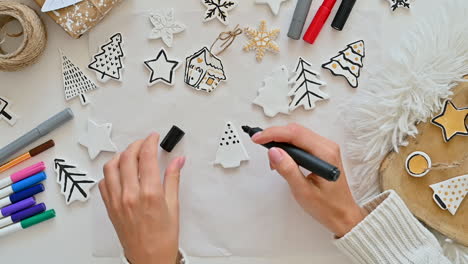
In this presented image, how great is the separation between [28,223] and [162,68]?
34 centimetres

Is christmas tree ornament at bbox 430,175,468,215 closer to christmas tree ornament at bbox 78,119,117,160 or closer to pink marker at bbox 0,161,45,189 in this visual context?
christmas tree ornament at bbox 78,119,117,160

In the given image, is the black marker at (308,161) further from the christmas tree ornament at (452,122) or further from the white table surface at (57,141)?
the christmas tree ornament at (452,122)

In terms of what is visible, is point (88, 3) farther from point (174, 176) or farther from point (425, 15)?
point (425, 15)

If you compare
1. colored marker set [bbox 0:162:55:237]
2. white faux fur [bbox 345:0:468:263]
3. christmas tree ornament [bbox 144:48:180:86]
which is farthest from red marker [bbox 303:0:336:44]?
colored marker set [bbox 0:162:55:237]

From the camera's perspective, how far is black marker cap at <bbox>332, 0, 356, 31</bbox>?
28.8 inches

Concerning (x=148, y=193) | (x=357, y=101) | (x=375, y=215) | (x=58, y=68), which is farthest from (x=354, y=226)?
(x=58, y=68)

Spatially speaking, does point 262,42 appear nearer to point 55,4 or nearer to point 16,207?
point 55,4

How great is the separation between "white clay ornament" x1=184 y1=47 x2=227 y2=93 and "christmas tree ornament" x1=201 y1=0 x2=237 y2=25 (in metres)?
0.05

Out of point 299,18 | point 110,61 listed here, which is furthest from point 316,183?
point 110,61

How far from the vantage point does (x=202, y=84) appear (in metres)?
0.75

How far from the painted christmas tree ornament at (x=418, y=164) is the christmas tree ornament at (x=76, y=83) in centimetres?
52

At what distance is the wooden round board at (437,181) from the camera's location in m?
0.71

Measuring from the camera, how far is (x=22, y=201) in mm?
757

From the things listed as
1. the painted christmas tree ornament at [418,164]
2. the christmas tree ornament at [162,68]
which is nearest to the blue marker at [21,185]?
the christmas tree ornament at [162,68]
